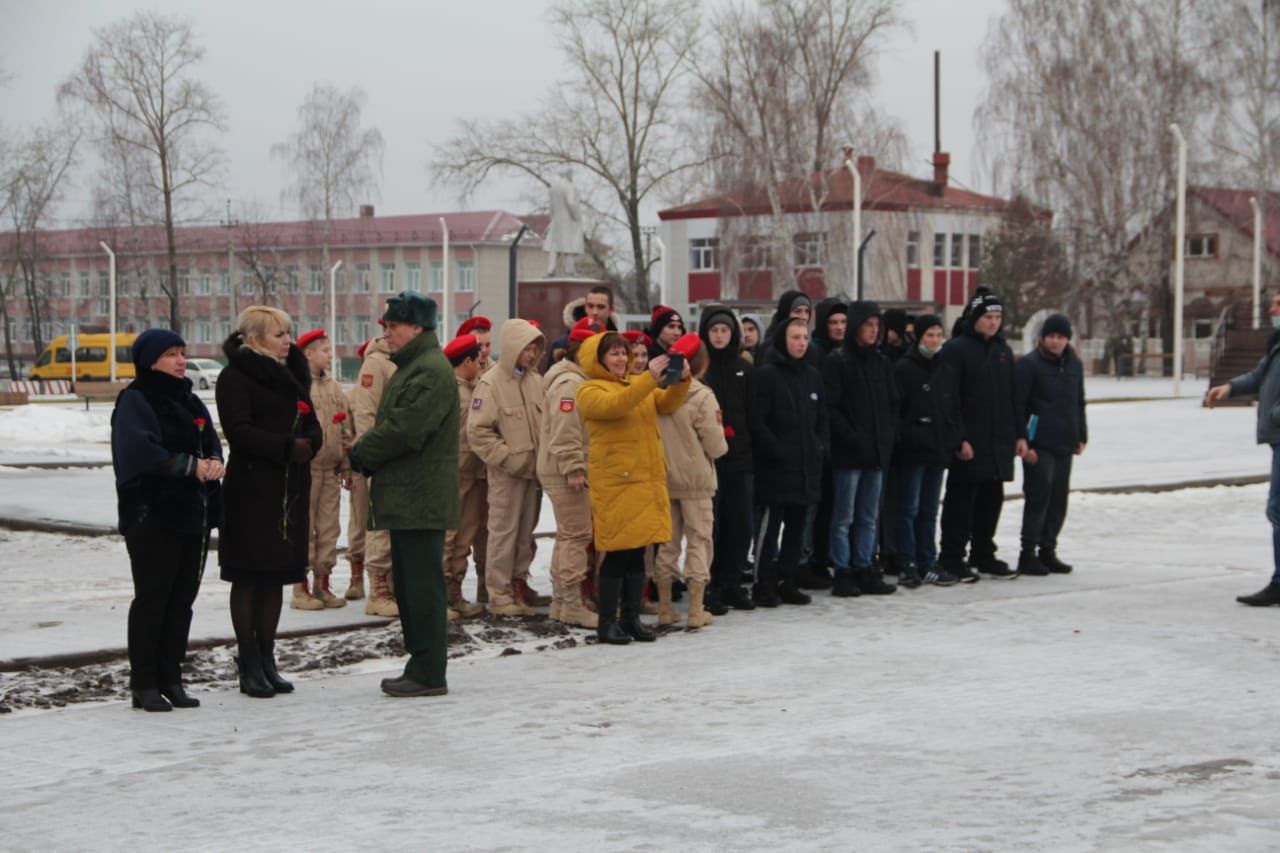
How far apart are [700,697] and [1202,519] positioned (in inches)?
381

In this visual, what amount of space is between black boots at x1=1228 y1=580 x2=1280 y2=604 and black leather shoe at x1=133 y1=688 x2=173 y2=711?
6642 mm

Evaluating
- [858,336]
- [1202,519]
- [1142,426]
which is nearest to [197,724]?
[858,336]

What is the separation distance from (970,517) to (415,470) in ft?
17.9

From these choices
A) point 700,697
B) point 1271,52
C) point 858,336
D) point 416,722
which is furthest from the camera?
point 1271,52

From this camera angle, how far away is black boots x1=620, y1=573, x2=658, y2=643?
9.30 m

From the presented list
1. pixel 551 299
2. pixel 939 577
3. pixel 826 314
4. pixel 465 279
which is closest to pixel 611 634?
pixel 939 577

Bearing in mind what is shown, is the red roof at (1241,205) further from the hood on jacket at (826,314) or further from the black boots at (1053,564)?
the hood on jacket at (826,314)

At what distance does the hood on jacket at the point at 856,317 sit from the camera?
439 inches

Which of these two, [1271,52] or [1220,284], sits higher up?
[1271,52]

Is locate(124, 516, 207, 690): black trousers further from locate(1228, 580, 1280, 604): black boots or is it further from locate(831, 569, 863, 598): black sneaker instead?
locate(1228, 580, 1280, 604): black boots

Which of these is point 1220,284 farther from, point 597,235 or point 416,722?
point 416,722

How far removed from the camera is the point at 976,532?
12.2 m

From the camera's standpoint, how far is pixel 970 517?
1202cm

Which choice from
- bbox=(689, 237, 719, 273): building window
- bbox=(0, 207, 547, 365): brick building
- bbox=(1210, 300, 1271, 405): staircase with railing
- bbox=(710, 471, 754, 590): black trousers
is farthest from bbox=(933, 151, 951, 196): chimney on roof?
bbox=(710, 471, 754, 590): black trousers
